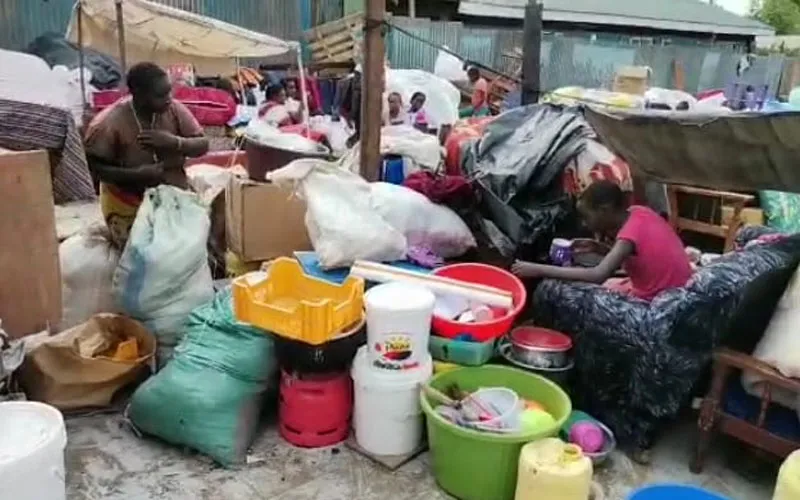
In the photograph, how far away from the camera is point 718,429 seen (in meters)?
2.65

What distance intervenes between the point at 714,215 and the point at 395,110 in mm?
5108

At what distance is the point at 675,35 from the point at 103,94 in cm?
1488

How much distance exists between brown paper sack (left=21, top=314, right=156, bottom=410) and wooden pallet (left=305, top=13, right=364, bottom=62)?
8861 mm

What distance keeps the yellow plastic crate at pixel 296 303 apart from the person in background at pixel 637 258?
0.78 metres

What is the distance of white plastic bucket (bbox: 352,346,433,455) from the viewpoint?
2568mm

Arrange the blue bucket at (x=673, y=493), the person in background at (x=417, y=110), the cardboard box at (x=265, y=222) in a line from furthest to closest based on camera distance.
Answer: the person in background at (x=417, y=110) → the cardboard box at (x=265, y=222) → the blue bucket at (x=673, y=493)

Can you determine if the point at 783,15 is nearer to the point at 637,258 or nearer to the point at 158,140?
the point at 637,258

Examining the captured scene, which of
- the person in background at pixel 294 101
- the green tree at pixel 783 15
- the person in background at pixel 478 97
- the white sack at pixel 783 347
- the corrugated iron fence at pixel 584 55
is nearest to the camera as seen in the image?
the white sack at pixel 783 347


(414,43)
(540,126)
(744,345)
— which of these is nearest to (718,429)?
(744,345)

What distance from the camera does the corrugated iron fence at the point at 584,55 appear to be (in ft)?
42.2

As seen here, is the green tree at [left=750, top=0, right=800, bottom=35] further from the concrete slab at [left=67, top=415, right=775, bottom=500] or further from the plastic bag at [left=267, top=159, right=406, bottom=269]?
the concrete slab at [left=67, top=415, right=775, bottom=500]

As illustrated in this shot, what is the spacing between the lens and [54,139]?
297 cm

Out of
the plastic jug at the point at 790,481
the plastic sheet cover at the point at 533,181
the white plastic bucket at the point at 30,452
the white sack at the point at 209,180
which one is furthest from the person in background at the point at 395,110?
the plastic jug at the point at 790,481

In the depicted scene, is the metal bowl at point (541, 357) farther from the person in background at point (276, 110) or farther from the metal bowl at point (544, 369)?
the person in background at point (276, 110)
